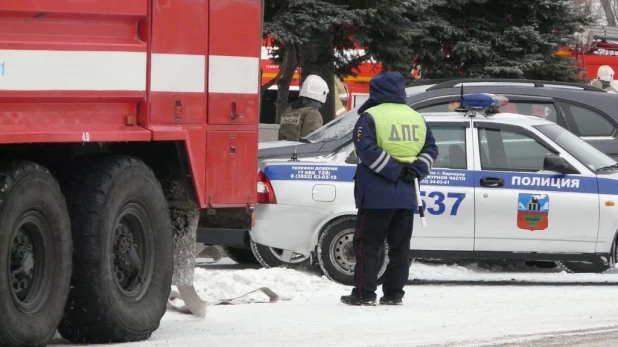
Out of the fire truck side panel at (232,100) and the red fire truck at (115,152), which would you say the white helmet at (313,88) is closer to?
the red fire truck at (115,152)

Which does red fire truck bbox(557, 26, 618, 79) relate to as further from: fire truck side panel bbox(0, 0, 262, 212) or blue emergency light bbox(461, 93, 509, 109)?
fire truck side panel bbox(0, 0, 262, 212)

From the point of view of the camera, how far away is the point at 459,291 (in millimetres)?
11750

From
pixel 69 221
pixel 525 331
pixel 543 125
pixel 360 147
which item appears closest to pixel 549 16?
pixel 543 125

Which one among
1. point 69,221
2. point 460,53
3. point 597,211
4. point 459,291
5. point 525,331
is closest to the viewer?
point 69,221

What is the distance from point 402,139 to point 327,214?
2.24 m

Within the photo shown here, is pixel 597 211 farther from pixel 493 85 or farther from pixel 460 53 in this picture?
pixel 460 53

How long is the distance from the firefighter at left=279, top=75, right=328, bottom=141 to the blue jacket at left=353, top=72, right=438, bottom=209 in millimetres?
4344

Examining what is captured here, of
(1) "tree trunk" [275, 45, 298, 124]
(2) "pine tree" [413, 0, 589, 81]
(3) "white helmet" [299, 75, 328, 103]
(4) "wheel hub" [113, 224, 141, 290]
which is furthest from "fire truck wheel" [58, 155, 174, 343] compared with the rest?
(2) "pine tree" [413, 0, 589, 81]

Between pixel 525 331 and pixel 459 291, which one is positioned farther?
pixel 459 291

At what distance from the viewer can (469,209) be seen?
1243 cm

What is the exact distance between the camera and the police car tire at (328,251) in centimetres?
1220

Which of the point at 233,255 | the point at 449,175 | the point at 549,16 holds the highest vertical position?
the point at 549,16

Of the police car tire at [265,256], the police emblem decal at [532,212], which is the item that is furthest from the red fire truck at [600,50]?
→ the police car tire at [265,256]

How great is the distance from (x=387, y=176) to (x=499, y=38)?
12.0 meters
